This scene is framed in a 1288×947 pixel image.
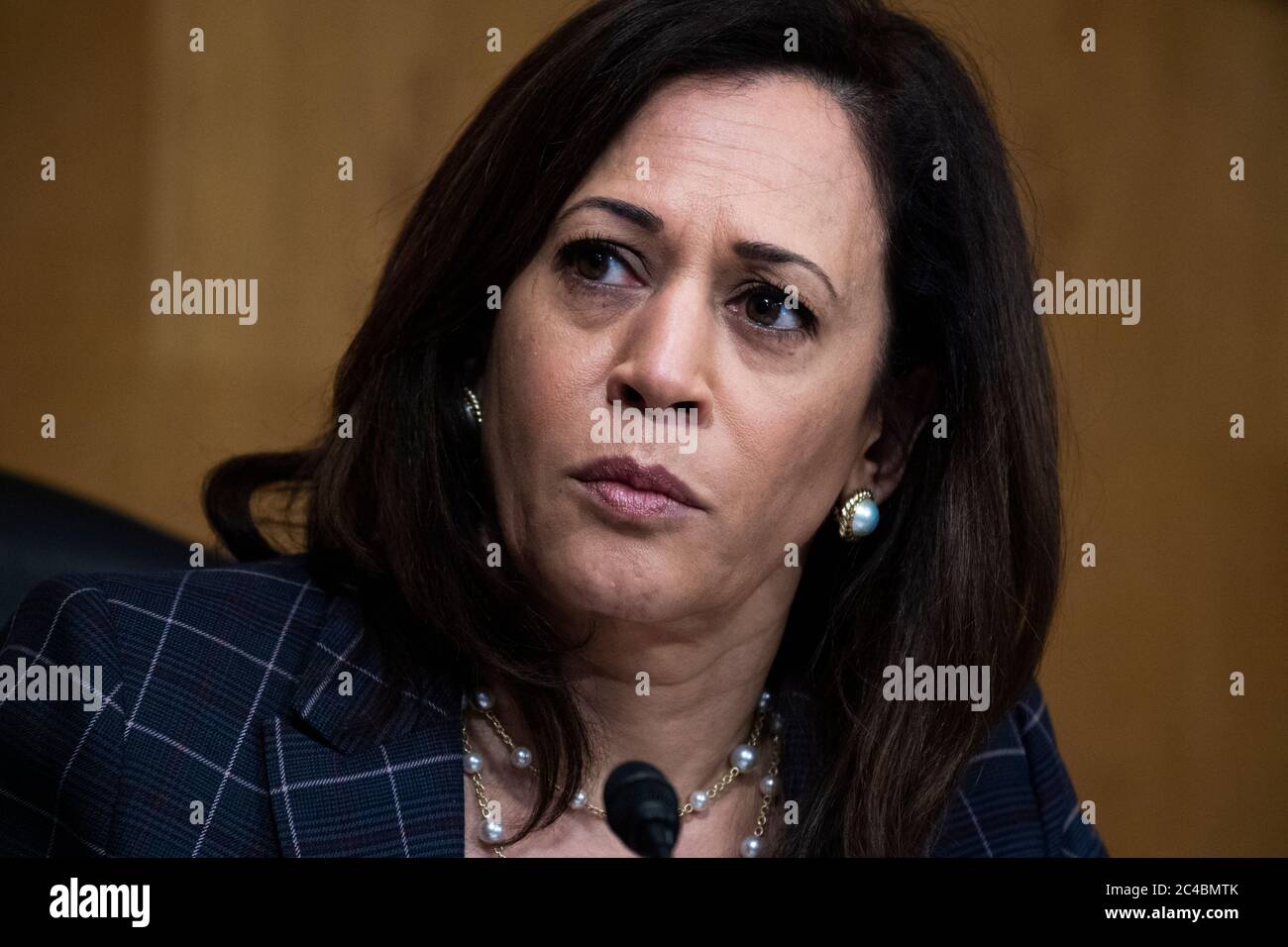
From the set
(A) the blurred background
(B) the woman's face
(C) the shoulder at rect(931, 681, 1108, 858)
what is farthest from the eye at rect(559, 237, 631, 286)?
(A) the blurred background

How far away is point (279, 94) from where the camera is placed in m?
2.18

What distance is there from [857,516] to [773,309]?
0.26 metres

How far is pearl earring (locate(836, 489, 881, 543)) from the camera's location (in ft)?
4.48

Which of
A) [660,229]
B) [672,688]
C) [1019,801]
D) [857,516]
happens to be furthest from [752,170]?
[1019,801]

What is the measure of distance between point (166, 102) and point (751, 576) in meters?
1.35

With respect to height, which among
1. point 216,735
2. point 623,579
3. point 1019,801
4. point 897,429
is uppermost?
point 897,429

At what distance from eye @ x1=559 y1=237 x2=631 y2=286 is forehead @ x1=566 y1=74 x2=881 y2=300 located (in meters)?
0.04

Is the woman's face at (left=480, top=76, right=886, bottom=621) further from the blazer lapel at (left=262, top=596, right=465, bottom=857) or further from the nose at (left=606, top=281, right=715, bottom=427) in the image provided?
the blazer lapel at (left=262, top=596, right=465, bottom=857)

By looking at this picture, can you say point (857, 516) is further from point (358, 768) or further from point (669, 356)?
point (358, 768)

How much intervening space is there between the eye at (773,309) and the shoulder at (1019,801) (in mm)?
464

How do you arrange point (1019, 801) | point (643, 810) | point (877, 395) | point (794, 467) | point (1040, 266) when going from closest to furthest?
point (643, 810)
point (794, 467)
point (877, 395)
point (1019, 801)
point (1040, 266)

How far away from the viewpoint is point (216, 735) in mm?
1159
